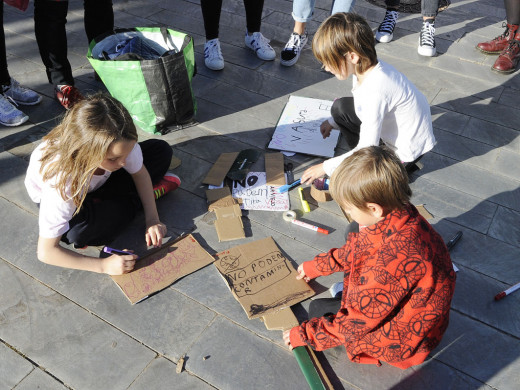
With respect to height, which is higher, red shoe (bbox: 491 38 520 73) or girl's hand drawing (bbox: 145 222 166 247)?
red shoe (bbox: 491 38 520 73)

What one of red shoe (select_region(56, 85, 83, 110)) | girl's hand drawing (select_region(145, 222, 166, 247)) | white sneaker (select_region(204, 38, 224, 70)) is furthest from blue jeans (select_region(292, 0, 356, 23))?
girl's hand drawing (select_region(145, 222, 166, 247))

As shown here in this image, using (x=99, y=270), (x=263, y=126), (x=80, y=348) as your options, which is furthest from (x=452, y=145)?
(x=80, y=348)

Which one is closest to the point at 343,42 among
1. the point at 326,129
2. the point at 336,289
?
the point at 326,129

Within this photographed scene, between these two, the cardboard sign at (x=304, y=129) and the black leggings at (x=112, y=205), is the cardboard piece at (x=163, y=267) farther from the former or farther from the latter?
the cardboard sign at (x=304, y=129)

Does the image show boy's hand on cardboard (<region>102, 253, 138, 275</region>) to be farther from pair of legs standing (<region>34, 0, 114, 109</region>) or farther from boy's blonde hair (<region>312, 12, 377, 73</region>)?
pair of legs standing (<region>34, 0, 114, 109</region>)

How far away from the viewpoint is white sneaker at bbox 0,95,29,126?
2.40 meters

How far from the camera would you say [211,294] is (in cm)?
169

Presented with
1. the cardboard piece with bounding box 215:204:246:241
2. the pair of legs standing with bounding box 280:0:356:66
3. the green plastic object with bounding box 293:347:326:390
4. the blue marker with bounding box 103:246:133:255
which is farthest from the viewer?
the pair of legs standing with bounding box 280:0:356:66

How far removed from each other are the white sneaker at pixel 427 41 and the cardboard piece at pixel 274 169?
1551 millimetres

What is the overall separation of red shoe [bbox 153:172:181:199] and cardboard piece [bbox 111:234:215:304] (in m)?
0.27

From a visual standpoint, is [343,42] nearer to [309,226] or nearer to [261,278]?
[309,226]

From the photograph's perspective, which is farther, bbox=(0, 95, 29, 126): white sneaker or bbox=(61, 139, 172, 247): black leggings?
bbox=(0, 95, 29, 126): white sneaker

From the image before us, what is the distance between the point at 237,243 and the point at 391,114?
87 cm

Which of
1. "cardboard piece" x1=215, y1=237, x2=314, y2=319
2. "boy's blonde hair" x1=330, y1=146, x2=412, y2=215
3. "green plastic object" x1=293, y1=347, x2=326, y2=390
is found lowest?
"green plastic object" x1=293, y1=347, x2=326, y2=390
